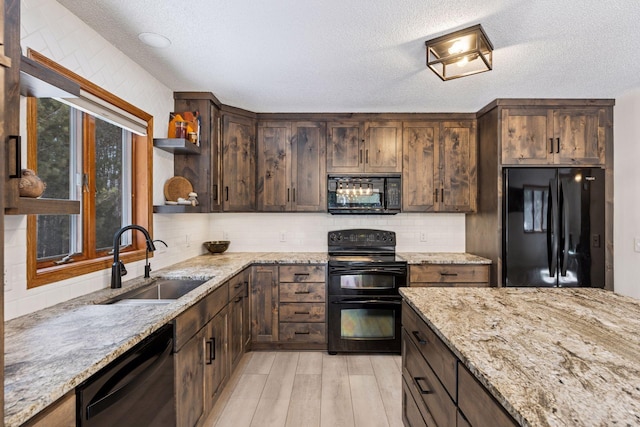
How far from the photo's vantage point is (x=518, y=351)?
1.02 meters

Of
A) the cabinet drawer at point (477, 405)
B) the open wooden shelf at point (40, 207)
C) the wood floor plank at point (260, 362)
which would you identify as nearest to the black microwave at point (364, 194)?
the wood floor plank at point (260, 362)

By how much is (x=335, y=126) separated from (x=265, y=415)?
270 cm

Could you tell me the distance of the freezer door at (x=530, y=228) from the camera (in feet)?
9.46

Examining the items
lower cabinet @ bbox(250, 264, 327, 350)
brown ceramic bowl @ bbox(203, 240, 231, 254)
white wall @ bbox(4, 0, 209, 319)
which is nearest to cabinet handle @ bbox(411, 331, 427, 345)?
lower cabinet @ bbox(250, 264, 327, 350)

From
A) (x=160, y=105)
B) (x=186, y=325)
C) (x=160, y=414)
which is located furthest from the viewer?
(x=160, y=105)

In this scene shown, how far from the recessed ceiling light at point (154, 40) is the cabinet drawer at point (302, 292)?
2202 millimetres

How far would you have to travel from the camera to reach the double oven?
3043 millimetres

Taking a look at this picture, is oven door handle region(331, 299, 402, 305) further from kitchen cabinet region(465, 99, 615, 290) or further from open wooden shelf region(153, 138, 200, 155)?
open wooden shelf region(153, 138, 200, 155)

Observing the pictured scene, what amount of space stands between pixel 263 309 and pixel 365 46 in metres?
2.46

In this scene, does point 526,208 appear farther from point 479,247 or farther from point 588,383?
point 588,383

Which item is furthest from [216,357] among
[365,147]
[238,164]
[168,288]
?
[365,147]

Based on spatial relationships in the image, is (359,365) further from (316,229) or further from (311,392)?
(316,229)

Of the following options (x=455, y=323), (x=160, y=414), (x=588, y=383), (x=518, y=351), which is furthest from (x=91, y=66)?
(x=588, y=383)

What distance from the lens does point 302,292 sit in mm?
3115
